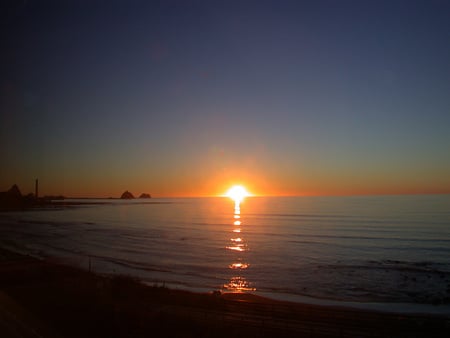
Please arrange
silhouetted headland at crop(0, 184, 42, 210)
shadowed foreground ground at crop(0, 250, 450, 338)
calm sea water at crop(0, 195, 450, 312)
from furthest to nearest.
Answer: silhouetted headland at crop(0, 184, 42, 210)
calm sea water at crop(0, 195, 450, 312)
shadowed foreground ground at crop(0, 250, 450, 338)

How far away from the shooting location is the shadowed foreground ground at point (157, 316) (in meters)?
12.3

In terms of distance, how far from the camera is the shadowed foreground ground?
484 inches

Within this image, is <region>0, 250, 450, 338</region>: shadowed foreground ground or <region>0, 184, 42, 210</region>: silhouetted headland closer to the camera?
<region>0, 250, 450, 338</region>: shadowed foreground ground

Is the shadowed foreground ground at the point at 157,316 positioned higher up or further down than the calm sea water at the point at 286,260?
higher up

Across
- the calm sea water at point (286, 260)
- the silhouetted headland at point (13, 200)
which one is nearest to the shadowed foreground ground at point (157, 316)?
the calm sea water at point (286, 260)

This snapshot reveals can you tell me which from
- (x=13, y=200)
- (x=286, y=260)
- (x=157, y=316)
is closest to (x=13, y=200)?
(x=13, y=200)

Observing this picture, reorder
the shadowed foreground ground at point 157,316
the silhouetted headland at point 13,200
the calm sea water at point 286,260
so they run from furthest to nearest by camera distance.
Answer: the silhouetted headland at point 13,200
the calm sea water at point 286,260
the shadowed foreground ground at point 157,316

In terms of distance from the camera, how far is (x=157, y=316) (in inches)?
562

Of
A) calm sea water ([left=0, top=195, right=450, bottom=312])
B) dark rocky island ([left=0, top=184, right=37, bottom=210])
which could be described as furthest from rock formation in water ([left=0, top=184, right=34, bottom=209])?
calm sea water ([left=0, top=195, right=450, bottom=312])

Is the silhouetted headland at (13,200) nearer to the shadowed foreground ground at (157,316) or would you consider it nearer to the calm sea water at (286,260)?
the calm sea water at (286,260)

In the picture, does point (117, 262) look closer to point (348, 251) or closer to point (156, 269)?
point (156, 269)

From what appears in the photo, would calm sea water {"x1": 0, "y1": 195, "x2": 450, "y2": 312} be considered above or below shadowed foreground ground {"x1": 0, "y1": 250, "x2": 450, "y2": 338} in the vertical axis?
below

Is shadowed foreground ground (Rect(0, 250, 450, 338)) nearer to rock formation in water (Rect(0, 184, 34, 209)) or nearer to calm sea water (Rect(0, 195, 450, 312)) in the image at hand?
calm sea water (Rect(0, 195, 450, 312))

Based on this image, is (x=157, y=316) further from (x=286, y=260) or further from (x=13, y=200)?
(x=13, y=200)
